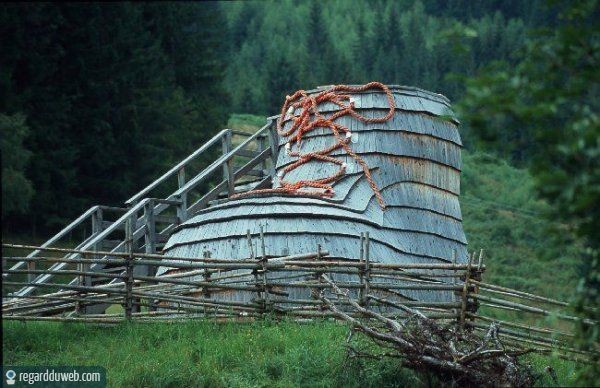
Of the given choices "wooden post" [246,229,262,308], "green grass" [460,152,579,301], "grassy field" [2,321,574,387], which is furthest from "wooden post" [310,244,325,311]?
"green grass" [460,152,579,301]

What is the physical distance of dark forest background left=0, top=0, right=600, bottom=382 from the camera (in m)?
7.57

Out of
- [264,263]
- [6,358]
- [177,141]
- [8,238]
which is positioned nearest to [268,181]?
[264,263]

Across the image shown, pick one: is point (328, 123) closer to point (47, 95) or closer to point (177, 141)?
point (47, 95)

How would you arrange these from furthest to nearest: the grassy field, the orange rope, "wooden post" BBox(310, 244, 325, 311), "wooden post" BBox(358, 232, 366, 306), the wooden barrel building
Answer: the orange rope
the wooden barrel building
"wooden post" BBox(358, 232, 366, 306)
"wooden post" BBox(310, 244, 325, 311)
the grassy field

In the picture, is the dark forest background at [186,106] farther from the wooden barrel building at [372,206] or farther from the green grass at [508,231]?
the wooden barrel building at [372,206]

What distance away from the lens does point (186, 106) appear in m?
38.6

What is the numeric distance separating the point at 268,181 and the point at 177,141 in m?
15.6

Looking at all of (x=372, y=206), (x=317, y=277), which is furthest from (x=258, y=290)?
(x=372, y=206)

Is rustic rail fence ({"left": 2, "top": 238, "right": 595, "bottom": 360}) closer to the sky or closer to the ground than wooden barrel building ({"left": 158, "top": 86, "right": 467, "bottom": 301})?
closer to the ground

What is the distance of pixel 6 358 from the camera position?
42.9ft

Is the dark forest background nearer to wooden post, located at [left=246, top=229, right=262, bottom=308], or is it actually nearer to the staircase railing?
wooden post, located at [left=246, top=229, right=262, bottom=308]

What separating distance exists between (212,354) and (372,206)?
16.9 ft

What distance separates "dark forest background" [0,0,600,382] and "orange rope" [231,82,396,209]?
201cm

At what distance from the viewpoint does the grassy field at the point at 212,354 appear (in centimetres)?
1213
